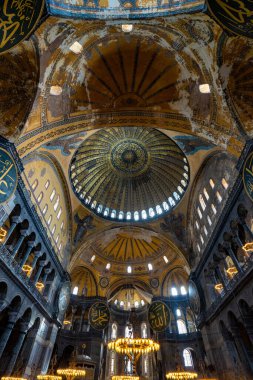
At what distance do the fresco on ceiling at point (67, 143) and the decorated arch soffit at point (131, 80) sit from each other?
235 cm

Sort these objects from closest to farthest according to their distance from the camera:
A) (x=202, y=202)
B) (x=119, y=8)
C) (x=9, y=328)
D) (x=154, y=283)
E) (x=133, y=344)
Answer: (x=119, y=8) < (x=133, y=344) < (x=9, y=328) < (x=202, y=202) < (x=154, y=283)

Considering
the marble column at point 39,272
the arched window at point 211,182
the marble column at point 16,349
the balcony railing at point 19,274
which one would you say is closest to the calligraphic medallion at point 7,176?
the balcony railing at point 19,274

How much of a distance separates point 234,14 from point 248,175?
16.4 ft

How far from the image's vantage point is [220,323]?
1178 cm

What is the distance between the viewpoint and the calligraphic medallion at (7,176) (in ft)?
24.2

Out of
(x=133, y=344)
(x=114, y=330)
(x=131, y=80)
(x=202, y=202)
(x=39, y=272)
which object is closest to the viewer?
(x=133, y=344)

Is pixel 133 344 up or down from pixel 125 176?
down

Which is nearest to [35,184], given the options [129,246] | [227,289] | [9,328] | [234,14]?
[9,328]

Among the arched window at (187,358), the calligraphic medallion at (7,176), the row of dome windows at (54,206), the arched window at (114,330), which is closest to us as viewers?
the calligraphic medallion at (7,176)

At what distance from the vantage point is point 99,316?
14.5 m

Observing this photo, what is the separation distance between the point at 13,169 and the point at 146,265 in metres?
16.1

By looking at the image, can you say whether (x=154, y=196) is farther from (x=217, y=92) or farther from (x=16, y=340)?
(x=16, y=340)

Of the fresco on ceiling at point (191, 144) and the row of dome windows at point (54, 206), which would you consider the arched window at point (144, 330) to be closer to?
the row of dome windows at point (54, 206)

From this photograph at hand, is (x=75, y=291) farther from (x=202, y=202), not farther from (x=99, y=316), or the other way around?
(x=202, y=202)
